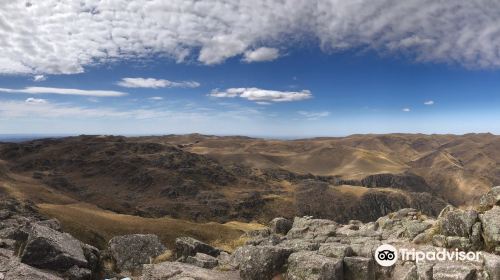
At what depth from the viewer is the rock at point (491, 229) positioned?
17.8 meters

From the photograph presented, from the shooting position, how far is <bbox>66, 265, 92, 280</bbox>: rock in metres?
16.6

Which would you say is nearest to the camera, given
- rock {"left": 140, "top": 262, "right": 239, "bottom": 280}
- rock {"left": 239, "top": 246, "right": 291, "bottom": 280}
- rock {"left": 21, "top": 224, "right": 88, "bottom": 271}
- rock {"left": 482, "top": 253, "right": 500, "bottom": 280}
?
rock {"left": 482, "top": 253, "right": 500, "bottom": 280}

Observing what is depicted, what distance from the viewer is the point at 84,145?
460ft

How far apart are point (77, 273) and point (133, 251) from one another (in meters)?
6.23

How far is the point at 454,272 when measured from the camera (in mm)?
15484

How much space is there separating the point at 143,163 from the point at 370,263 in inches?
4371

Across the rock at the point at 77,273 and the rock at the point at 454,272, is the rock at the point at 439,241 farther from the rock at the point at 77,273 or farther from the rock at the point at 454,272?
the rock at the point at 77,273

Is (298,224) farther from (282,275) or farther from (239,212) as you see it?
(239,212)

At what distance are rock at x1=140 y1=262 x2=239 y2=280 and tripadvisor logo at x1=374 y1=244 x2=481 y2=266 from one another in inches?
267

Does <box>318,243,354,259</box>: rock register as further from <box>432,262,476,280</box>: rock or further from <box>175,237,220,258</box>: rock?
<box>175,237,220,258</box>: rock

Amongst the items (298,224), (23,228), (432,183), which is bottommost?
(432,183)

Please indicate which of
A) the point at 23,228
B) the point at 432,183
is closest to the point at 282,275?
the point at 23,228

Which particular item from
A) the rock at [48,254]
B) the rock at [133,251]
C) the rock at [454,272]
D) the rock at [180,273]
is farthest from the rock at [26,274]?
the rock at [454,272]

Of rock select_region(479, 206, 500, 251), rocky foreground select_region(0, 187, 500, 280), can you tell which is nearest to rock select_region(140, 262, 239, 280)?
rocky foreground select_region(0, 187, 500, 280)
